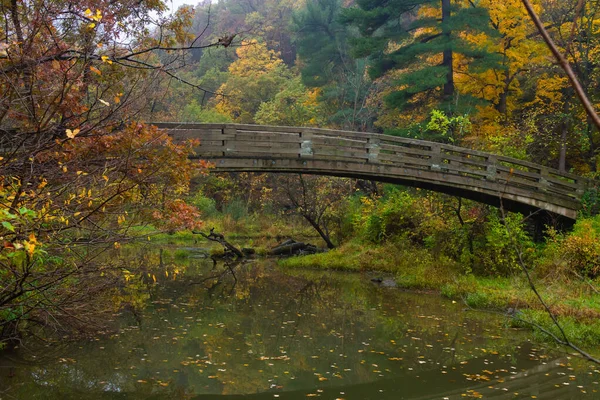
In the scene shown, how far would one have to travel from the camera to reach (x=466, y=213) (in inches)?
660

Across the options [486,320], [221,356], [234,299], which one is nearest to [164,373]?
[221,356]

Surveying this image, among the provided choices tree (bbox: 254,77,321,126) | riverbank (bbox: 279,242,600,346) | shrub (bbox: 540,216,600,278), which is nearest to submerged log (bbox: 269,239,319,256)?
riverbank (bbox: 279,242,600,346)

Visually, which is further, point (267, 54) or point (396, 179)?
point (267, 54)

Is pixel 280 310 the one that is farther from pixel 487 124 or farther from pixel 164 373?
pixel 487 124

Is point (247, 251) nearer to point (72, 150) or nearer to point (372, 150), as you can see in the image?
point (372, 150)

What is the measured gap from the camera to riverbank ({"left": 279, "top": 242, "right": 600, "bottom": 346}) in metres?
10.1

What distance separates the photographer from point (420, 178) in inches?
553

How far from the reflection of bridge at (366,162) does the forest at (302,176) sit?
2.00ft

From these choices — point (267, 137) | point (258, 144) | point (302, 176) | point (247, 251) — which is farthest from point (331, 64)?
point (258, 144)

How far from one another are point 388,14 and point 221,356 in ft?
64.0

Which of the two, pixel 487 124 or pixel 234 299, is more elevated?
pixel 487 124

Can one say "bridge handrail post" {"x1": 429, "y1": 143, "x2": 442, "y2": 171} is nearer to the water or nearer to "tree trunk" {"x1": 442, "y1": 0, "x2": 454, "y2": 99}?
the water

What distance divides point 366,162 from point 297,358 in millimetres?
6196

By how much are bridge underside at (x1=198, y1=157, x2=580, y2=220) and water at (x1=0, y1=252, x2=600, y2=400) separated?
Answer: 3.03 m
